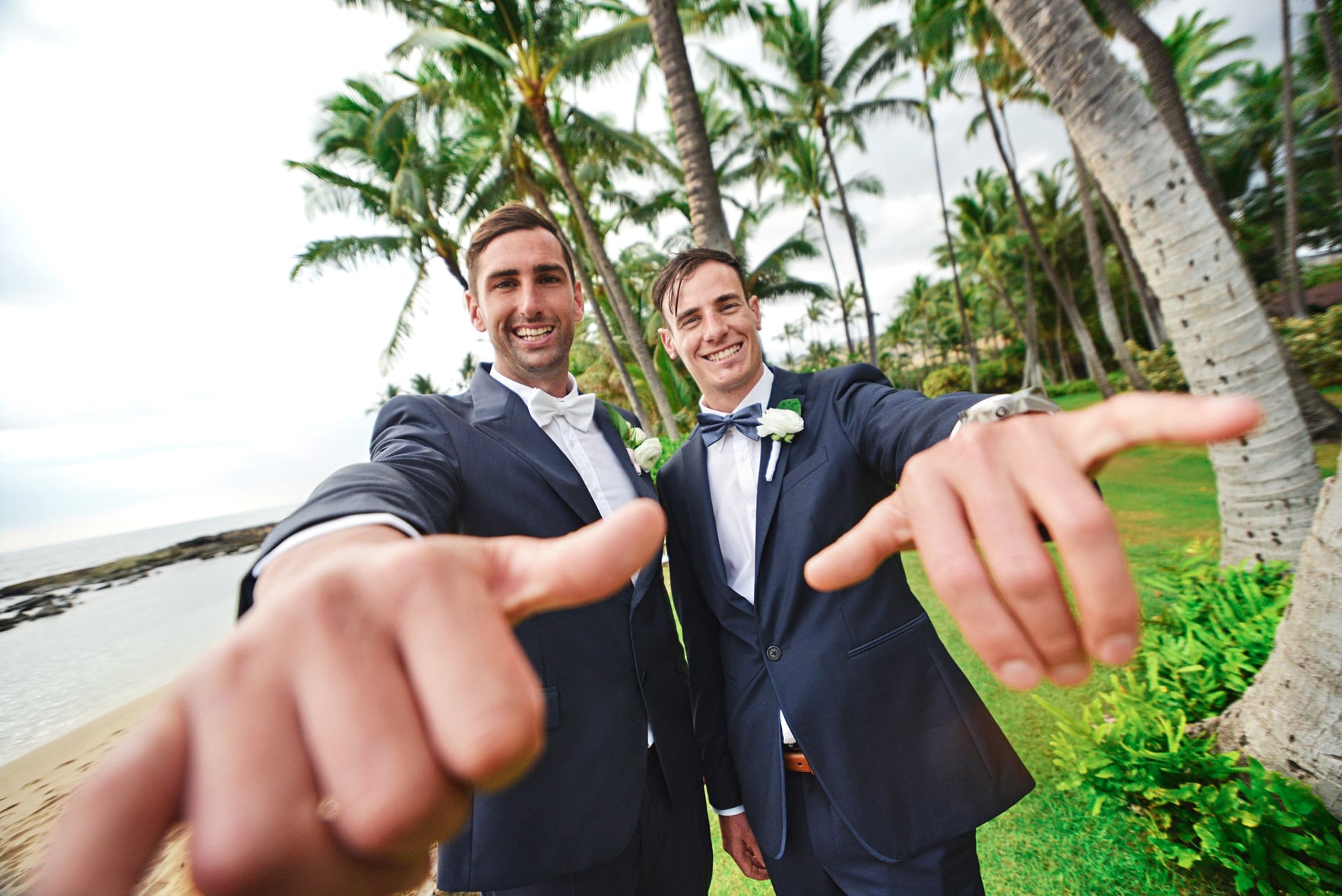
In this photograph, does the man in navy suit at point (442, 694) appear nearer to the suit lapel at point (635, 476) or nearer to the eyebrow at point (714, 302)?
the suit lapel at point (635, 476)

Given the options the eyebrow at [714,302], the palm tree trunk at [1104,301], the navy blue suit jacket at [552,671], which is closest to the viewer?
the navy blue suit jacket at [552,671]

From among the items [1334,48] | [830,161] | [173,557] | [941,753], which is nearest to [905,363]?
[830,161]

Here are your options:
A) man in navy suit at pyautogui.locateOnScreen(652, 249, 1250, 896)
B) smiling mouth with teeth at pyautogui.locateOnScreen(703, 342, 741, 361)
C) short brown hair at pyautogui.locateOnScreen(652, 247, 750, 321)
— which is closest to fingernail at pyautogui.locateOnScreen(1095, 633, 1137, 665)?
man in navy suit at pyautogui.locateOnScreen(652, 249, 1250, 896)

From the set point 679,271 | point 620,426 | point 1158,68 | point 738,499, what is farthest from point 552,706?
point 1158,68

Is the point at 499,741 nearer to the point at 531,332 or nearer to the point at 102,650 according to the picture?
the point at 531,332

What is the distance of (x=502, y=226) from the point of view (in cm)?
222

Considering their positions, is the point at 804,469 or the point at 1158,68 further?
the point at 1158,68

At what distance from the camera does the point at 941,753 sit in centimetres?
159

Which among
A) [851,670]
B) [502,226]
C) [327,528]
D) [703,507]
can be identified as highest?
[502,226]

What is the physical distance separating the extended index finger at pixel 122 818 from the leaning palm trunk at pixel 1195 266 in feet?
13.9

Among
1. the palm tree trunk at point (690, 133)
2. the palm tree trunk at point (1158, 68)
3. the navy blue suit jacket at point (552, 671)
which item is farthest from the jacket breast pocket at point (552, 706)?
the palm tree trunk at point (1158, 68)

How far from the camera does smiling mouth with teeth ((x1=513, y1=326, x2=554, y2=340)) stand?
2146 millimetres

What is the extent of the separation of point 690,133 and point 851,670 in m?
4.96

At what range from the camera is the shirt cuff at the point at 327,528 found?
79cm
